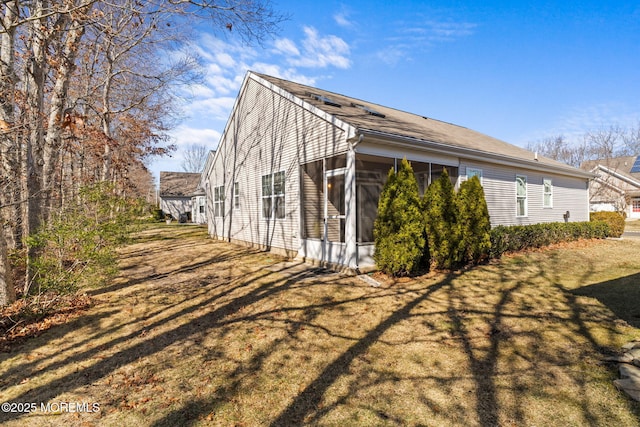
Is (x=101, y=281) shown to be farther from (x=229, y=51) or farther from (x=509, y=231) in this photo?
(x=509, y=231)

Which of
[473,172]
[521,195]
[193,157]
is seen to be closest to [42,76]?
[473,172]

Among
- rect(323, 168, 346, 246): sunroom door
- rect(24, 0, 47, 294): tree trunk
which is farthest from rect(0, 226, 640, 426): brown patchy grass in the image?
rect(323, 168, 346, 246): sunroom door

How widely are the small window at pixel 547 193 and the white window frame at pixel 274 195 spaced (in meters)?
11.5

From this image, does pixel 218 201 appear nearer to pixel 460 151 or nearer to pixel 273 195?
pixel 273 195

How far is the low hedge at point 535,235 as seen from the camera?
923 centimetres

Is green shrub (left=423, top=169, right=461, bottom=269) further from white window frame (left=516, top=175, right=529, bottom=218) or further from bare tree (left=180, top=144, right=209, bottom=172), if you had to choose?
bare tree (left=180, top=144, right=209, bottom=172)

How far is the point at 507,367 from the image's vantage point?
3.67 m

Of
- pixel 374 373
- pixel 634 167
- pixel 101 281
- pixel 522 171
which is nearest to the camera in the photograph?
pixel 374 373

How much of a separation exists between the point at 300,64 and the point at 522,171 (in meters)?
9.80

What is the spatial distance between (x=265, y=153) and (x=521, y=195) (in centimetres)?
1036

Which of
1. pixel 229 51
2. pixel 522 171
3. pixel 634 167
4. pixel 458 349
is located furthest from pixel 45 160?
pixel 634 167

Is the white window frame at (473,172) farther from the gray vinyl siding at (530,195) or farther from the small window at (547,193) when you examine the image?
the small window at (547,193)

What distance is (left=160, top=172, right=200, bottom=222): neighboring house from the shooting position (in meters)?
37.7

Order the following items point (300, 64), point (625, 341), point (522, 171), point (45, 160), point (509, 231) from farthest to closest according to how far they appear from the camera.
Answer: point (522, 171), point (300, 64), point (509, 231), point (45, 160), point (625, 341)
